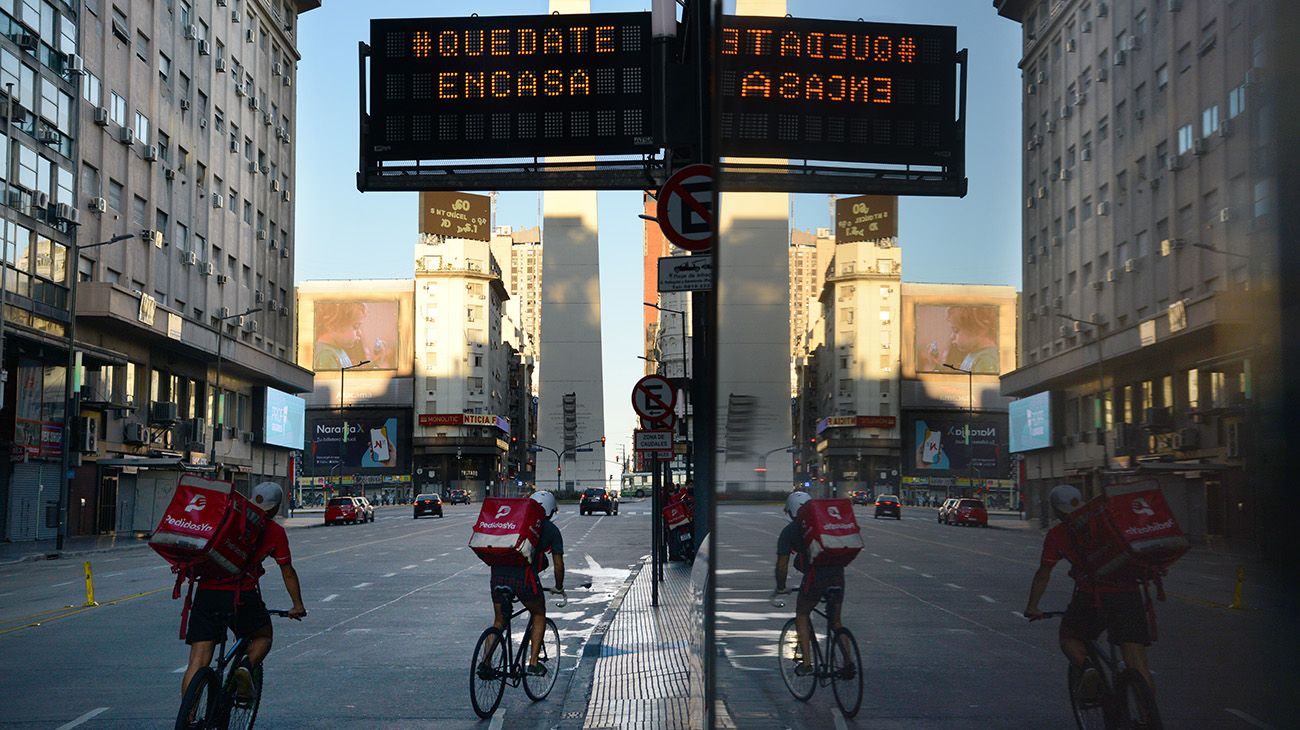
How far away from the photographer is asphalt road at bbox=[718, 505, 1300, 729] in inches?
42.1

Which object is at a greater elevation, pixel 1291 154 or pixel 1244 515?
pixel 1291 154

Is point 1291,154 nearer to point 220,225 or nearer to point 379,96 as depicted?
point 379,96

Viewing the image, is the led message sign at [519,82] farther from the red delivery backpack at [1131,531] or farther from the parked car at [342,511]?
the parked car at [342,511]

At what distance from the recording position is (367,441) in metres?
128

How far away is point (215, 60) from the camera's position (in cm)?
5331

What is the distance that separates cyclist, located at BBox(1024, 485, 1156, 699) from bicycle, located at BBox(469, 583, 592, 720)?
837 centimetres

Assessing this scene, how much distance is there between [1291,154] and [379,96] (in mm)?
14978

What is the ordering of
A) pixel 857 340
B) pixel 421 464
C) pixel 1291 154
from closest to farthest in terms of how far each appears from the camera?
pixel 1291 154
pixel 857 340
pixel 421 464

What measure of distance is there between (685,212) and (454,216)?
119 metres

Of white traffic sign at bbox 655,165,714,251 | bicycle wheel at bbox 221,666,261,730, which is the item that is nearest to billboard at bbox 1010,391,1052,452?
bicycle wheel at bbox 221,666,261,730

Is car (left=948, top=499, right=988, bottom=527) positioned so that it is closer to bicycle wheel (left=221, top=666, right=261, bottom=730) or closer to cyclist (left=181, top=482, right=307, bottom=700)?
cyclist (left=181, top=482, right=307, bottom=700)

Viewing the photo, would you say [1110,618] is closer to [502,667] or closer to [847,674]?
[847,674]

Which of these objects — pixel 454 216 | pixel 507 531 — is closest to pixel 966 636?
pixel 507 531

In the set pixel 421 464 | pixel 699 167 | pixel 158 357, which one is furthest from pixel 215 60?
pixel 421 464
